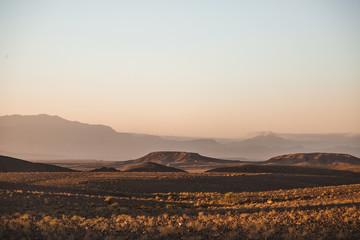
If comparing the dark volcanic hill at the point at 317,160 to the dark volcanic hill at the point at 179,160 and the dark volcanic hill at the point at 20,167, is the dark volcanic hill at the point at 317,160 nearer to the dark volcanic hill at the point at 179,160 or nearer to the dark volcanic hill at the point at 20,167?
the dark volcanic hill at the point at 179,160

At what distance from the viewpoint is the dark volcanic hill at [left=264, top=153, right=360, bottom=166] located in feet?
511

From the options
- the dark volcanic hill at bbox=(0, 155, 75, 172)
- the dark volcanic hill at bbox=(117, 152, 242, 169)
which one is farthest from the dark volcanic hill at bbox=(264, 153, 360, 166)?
the dark volcanic hill at bbox=(0, 155, 75, 172)

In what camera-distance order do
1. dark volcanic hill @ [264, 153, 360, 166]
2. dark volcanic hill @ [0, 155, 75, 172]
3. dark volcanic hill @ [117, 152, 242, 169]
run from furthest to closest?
dark volcanic hill @ [117, 152, 242, 169] → dark volcanic hill @ [264, 153, 360, 166] → dark volcanic hill @ [0, 155, 75, 172]

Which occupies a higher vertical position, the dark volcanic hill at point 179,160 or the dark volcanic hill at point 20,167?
the dark volcanic hill at point 179,160

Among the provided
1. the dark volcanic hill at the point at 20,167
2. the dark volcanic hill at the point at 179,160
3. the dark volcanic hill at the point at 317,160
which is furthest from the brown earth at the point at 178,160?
the dark volcanic hill at the point at 20,167

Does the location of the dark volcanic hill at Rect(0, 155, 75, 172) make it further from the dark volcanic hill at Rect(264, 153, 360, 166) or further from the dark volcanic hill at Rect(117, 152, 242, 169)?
the dark volcanic hill at Rect(264, 153, 360, 166)

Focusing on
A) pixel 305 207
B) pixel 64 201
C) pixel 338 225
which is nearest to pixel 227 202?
pixel 305 207

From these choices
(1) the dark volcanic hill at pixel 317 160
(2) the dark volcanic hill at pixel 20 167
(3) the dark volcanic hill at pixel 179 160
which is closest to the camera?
(2) the dark volcanic hill at pixel 20 167

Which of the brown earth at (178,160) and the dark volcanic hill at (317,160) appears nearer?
the dark volcanic hill at (317,160)

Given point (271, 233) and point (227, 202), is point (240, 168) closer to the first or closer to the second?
point (227, 202)

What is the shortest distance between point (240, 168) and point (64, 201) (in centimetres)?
7583

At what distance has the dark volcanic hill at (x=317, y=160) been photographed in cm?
15588

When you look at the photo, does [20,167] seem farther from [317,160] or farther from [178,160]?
[317,160]

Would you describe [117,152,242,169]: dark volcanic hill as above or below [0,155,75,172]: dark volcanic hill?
above
